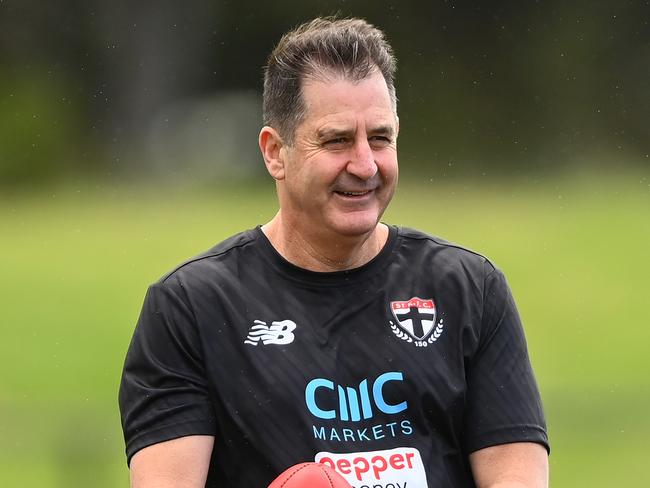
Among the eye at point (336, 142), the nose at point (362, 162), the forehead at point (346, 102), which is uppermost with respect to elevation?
the forehead at point (346, 102)

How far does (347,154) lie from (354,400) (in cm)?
61

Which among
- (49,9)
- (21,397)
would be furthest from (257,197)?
(21,397)

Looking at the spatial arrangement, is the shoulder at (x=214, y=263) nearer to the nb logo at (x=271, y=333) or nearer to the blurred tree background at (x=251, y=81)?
the nb logo at (x=271, y=333)

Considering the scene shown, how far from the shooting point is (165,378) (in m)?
3.28

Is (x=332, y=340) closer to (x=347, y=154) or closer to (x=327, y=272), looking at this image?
(x=327, y=272)

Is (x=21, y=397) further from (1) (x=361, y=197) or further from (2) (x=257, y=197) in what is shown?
(1) (x=361, y=197)

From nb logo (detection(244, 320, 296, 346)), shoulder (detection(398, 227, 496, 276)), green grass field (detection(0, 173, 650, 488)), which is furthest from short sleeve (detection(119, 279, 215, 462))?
green grass field (detection(0, 173, 650, 488))

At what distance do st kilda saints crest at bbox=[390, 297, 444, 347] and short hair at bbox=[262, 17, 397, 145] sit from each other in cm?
51

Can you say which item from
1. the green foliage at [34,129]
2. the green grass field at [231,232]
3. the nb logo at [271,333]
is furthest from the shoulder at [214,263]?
the green foliage at [34,129]

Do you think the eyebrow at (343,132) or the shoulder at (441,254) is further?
the shoulder at (441,254)

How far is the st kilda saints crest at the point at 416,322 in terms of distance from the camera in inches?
132

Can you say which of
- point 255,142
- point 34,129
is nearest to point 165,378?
point 255,142

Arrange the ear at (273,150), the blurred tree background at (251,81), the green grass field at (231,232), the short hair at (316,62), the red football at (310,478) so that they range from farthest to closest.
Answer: the blurred tree background at (251,81) → the green grass field at (231,232) → the ear at (273,150) → the short hair at (316,62) → the red football at (310,478)

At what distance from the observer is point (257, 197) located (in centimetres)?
2009
